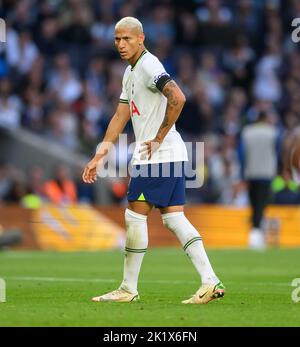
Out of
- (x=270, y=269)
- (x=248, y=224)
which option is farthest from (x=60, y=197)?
(x=270, y=269)

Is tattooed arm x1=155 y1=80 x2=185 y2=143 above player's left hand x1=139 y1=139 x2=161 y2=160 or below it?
above

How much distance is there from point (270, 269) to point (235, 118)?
40.4 ft

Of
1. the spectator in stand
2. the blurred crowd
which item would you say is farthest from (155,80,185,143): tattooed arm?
the blurred crowd

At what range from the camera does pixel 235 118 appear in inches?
1064

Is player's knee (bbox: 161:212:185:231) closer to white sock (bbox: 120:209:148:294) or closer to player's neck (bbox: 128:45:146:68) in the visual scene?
white sock (bbox: 120:209:148:294)

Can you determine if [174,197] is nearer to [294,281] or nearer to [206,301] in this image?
[206,301]

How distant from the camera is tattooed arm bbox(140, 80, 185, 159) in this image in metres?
9.82

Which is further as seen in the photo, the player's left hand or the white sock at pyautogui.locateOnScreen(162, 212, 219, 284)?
the white sock at pyautogui.locateOnScreen(162, 212, 219, 284)

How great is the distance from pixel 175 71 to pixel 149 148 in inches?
684

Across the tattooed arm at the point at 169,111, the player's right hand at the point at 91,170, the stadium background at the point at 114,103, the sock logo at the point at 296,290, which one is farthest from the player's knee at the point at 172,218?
the stadium background at the point at 114,103

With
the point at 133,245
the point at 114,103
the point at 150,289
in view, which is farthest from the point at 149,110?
the point at 114,103

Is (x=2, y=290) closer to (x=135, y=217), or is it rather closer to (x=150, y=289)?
(x=150, y=289)

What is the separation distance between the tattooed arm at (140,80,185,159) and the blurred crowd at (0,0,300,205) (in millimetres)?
12152

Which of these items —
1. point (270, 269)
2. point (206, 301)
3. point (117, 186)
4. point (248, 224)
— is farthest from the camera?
point (117, 186)
